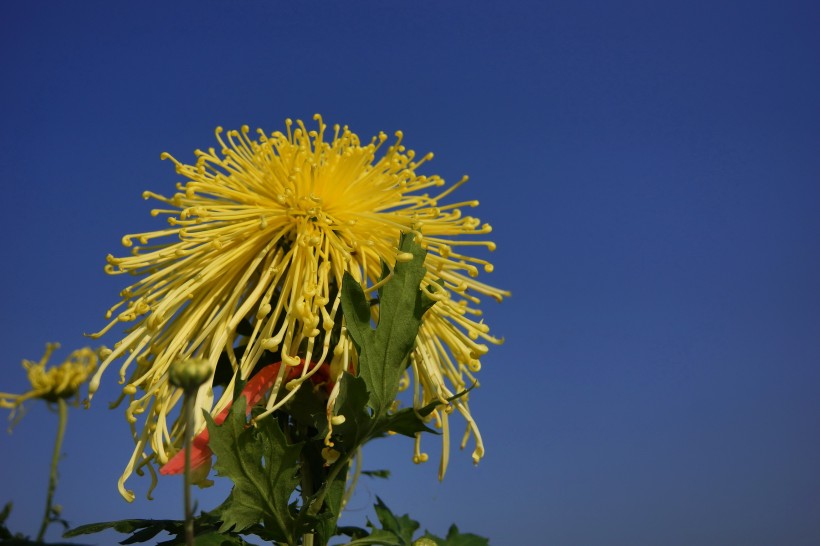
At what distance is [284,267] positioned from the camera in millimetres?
1997

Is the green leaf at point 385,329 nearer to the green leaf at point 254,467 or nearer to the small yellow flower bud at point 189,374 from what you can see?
the green leaf at point 254,467

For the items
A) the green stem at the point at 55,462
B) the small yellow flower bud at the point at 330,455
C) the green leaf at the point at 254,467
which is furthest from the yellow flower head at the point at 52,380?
the small yellow flower bud at the point at 330,455

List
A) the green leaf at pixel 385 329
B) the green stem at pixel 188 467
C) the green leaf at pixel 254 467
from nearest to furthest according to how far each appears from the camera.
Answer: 1. the green stem at pixel 188 467
2. the green leaf at pixel 254 467
3. the green leaf at pixel 385 329

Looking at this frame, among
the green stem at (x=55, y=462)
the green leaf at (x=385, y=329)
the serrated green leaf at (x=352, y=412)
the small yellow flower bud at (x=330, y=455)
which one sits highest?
the green leaf at (x=385, y=329)

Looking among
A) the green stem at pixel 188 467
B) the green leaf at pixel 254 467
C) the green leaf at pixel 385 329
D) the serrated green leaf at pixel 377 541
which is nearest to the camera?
the green stem at pixel 188 467

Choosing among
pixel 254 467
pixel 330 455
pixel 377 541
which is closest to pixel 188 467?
pixel 254 467

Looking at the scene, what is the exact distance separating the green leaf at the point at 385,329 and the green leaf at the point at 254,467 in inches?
9.6

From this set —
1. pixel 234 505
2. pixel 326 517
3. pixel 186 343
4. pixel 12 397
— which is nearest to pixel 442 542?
pixel 326 517

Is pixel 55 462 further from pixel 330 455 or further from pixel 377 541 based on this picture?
pixel 377 541

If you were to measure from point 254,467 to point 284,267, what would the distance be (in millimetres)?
534

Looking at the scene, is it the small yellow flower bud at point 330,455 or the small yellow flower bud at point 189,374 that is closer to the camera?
the small yellow flower bud at point 189,374

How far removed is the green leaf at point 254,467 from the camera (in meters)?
1.71

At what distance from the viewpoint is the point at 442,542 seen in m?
2.45

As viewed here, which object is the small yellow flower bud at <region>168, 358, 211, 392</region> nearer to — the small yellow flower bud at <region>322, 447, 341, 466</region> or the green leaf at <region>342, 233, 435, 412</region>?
the green leaf at <region>342, 233, 435, 412</region>
